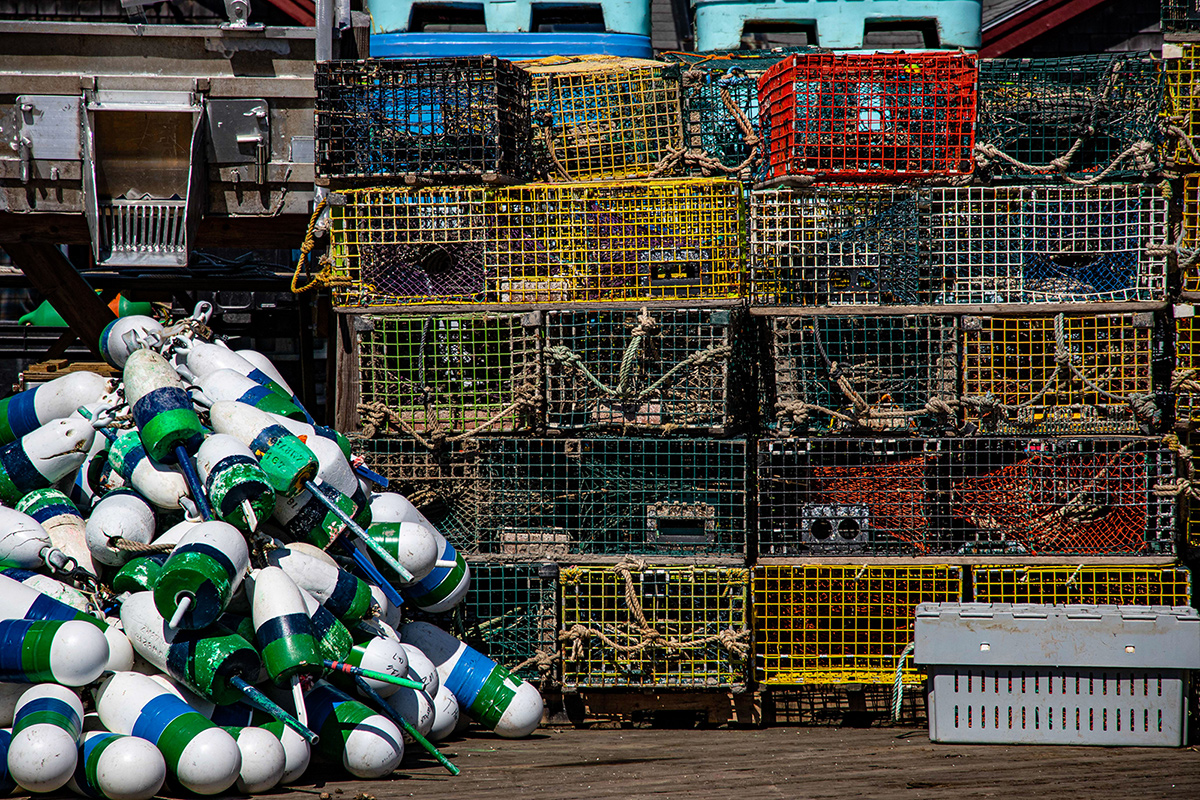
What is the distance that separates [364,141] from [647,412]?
1880mm

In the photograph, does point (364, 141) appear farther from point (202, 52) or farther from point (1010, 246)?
point (1010, 246)

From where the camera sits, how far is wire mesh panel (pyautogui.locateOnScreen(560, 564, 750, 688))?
5.43m

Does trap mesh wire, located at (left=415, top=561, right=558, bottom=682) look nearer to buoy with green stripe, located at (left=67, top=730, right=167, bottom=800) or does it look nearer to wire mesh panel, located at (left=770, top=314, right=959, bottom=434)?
wire mesh panel, located at (left=770, top=314, right=959, bottom=434)

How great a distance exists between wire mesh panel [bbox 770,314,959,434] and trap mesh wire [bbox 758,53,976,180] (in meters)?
0.69

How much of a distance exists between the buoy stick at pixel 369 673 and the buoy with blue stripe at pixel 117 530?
854 millimetres

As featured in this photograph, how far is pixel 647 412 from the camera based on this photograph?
5.49 m

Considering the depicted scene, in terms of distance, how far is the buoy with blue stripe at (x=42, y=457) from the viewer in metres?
5.03

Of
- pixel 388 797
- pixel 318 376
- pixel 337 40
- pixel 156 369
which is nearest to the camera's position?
pixel 388 797

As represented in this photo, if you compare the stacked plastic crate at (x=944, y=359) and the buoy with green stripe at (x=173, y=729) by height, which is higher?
the stacked plastic crate at (x=944, y=359)

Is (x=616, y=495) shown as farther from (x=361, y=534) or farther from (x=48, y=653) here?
(x=48, y=653)

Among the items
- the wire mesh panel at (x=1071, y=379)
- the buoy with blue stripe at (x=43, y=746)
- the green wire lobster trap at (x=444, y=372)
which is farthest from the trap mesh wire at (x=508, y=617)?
the wire mesh panel at (x=1071, y=379)

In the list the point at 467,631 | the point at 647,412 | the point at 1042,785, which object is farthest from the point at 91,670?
the point at 1042,785

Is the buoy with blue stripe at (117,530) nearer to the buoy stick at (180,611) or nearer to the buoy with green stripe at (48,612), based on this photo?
the buoy with green stripe at (48,612)

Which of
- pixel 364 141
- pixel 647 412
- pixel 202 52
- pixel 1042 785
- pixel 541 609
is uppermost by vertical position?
pixel 202 52
